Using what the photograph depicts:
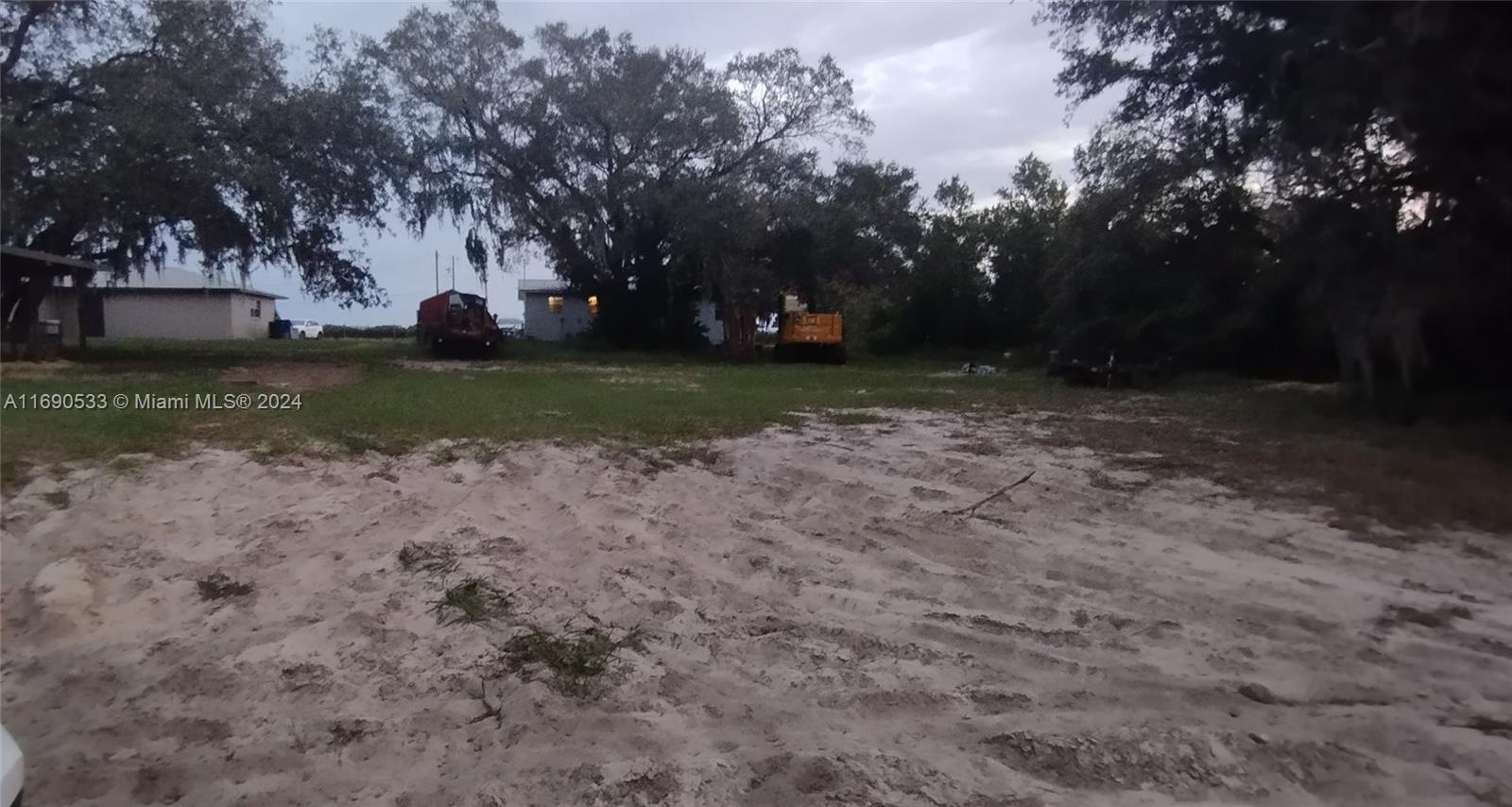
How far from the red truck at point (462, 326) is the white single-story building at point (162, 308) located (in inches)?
181

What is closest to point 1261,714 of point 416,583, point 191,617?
point 416,583

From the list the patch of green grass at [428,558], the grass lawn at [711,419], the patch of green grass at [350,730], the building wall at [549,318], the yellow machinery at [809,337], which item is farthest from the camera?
the building wall at [549,318]

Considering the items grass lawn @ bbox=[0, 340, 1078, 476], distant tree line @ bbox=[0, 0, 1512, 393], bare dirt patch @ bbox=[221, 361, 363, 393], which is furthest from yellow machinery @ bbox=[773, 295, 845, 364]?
bare dirt patch @ bbox=[221, 361, 363, 393]

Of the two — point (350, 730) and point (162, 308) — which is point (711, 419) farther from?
point (162, 308)

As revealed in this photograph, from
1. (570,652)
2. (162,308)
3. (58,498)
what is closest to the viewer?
(570,652)

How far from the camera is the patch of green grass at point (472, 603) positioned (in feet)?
18.1

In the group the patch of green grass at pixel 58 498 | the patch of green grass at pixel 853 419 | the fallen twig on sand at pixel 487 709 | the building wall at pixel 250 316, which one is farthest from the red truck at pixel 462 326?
the fallen twig on sand at pixel 487 709

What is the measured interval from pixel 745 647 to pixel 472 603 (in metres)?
1.49

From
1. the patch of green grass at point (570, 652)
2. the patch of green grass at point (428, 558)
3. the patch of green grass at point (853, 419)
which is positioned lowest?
the patch of green grass at point (570, 652)

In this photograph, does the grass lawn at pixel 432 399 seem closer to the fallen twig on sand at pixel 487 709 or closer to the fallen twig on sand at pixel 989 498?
the fallen twig on sand at pixel 989 498

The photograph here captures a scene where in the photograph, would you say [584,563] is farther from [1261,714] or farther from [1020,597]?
[1261,714]

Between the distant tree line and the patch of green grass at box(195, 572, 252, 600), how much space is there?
866 cm

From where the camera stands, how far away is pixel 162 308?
2755 centimetres

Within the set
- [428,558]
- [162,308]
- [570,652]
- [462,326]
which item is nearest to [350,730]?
[570,652]
